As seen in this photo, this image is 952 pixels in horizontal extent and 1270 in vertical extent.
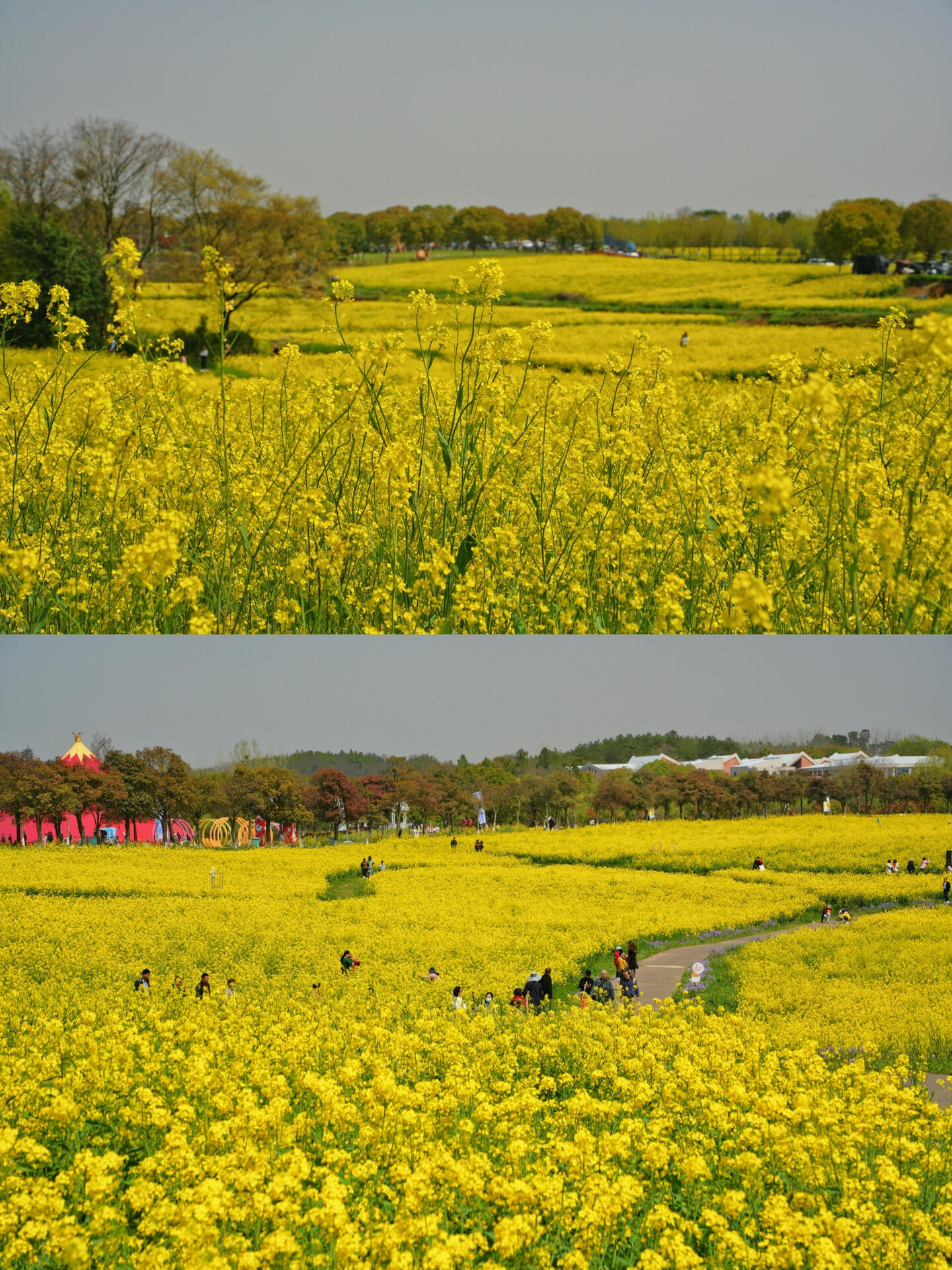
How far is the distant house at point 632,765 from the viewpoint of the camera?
7398 mm

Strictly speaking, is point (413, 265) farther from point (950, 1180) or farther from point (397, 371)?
point (950, 1180)

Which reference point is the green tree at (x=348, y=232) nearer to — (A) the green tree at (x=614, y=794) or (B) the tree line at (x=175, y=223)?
(B) the tree line at (x=175, y=223)

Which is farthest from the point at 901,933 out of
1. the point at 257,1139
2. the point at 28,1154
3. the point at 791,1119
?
the point at 28,1154

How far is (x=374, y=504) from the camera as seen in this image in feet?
18.8

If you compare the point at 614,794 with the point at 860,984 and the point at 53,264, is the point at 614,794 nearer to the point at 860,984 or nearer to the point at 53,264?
the point at 860,984

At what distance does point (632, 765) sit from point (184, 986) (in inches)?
150

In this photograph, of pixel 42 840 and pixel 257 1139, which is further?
pixel 42 840

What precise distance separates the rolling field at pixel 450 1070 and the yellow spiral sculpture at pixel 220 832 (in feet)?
0.44

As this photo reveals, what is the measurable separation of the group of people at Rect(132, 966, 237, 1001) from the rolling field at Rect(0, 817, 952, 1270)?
0.15ft

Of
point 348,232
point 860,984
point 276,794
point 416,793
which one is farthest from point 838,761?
point 348,232

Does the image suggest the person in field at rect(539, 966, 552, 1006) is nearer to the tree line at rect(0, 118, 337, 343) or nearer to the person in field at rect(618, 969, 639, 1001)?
the person in field at rect(618, 969, 639, 1001)

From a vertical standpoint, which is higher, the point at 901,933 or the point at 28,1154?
the point at 28,1154

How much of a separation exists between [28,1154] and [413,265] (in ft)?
18.7

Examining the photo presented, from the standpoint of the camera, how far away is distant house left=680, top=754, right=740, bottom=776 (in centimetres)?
745
